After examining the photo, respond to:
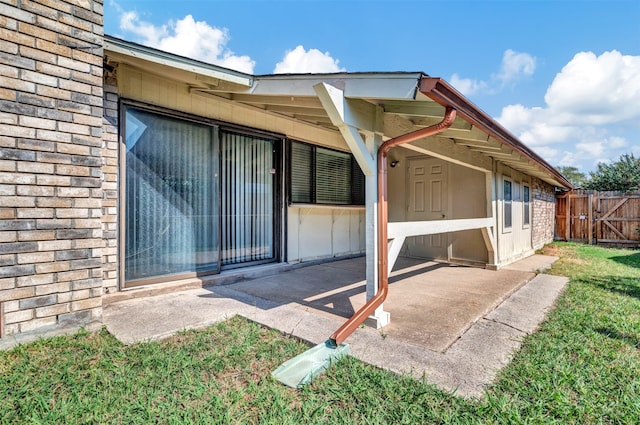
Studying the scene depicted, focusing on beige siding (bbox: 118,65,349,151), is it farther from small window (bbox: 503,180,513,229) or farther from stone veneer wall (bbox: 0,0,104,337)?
small window (bbox: 503,180,513,229)

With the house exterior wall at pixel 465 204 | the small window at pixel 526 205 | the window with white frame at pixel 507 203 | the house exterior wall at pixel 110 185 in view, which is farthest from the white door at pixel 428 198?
the house exterior wall at pixel 110 185

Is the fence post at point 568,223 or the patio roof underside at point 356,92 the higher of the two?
the patio roof underside at point 356,92

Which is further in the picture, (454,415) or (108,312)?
(108,312)

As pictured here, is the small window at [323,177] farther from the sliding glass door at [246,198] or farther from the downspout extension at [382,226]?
the downspout extension at [382,226]

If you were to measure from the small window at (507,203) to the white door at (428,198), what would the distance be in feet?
4.71

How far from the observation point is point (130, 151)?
3.84 metres

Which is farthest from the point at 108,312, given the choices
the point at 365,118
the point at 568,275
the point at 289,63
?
the point at 289,63

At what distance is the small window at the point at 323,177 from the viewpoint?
5.84 m

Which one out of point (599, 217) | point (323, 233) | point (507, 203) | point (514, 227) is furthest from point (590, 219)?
point (323, 233)

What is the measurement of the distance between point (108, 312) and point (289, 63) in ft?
72.3

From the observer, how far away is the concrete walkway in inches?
96.7

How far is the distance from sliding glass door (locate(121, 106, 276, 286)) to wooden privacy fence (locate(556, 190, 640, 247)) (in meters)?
12.5

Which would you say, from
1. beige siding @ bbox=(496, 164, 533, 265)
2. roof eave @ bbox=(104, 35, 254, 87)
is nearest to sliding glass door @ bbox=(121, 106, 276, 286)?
roof eave @ bbox=(104, 35, 254, 87)

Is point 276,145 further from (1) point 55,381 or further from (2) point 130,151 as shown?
(1) point 55,381
